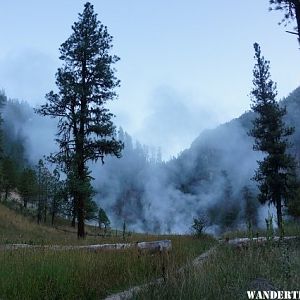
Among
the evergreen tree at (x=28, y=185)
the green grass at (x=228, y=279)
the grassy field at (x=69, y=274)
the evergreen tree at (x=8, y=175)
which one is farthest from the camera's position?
the evergreen tree at (x=28, y=185)

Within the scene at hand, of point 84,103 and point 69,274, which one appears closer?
point 69,274

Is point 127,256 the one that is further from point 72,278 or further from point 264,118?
point 264,118

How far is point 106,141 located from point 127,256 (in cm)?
1315

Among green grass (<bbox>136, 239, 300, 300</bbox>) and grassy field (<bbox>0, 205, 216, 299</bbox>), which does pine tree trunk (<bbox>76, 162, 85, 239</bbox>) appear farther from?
green grass (<bbox>136, 239, 300, 300</bbox>)

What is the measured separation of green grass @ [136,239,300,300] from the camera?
4.70 metres

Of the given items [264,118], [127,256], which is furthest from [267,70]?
[127,256]

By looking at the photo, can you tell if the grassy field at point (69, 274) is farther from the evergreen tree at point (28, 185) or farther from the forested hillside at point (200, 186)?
the evergreen tree at point (28, 185)

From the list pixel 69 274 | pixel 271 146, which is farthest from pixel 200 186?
pixel 69 274

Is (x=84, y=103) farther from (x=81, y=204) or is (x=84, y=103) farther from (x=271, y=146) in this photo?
(x=271, y=146)

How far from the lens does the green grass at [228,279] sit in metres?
4.70

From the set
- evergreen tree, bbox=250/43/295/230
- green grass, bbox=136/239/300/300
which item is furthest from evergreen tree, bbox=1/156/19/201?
green grass, bbox=136/239/300/300

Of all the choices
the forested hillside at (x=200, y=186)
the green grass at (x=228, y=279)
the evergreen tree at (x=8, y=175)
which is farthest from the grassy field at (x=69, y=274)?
the evergreen tree at (x=8, y=175)

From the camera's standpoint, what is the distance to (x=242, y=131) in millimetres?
163125

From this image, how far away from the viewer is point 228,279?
17.5ft
